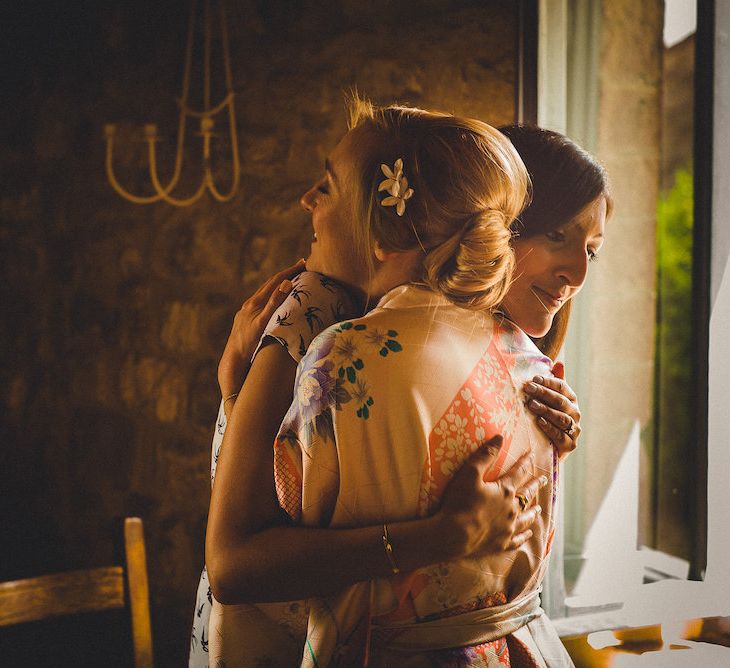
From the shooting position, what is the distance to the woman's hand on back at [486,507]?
0.81 m

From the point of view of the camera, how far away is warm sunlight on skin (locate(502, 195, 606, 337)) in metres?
1.23

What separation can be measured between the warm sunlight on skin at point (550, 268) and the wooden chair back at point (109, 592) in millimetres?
812

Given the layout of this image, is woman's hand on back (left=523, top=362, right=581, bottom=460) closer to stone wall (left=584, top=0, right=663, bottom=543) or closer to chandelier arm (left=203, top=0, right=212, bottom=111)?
stone wall (left=584, top=0, right=663, bottom=543)

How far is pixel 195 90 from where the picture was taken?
2615 millimetres

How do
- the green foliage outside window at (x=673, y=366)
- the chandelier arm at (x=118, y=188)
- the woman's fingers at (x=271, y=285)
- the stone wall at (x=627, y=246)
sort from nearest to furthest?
1. the woman's fingers at (x=271, y=285)
2. the green foliage outside window at (x=673, y=366)
3. the stone wall at (x=627, y=246)
4. the chandelier arm at (x=118, y=188)

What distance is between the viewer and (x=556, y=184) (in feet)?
4.02

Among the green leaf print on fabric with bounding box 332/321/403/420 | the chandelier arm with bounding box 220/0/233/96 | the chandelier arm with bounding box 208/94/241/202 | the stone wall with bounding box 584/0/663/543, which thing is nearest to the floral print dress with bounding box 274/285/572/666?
the green leaf print on fabric with bounding box 332/321/403/420

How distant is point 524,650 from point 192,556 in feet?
6.66

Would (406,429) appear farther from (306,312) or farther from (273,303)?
(273,303)

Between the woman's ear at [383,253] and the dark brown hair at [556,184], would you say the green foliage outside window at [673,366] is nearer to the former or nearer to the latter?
the dark brown hair at [556,184]

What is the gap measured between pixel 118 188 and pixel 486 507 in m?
2.18

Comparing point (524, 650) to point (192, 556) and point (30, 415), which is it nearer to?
point (192, 556)

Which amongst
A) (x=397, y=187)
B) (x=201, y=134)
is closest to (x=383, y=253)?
(x=397, y=187)

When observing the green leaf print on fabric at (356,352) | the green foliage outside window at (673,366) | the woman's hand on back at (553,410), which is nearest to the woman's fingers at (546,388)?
the woman's hand on back at (553,410)
